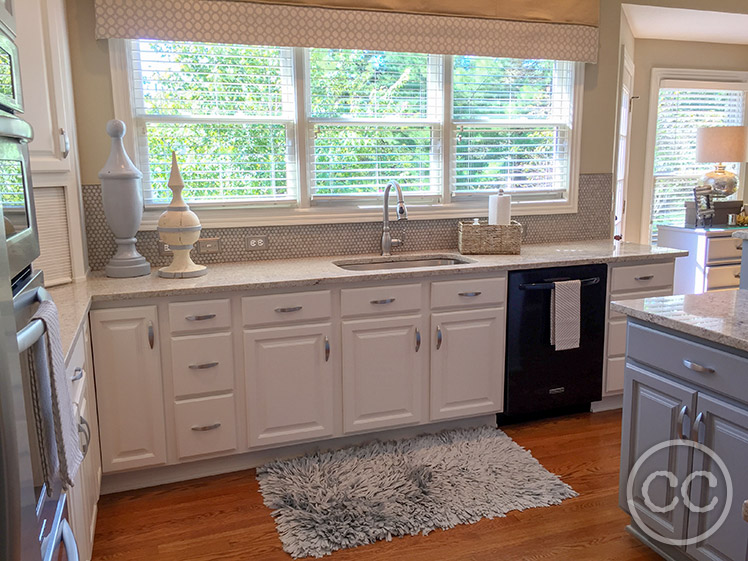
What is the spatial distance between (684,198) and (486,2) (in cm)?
290

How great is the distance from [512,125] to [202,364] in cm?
231

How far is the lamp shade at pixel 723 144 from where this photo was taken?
477 centimetres

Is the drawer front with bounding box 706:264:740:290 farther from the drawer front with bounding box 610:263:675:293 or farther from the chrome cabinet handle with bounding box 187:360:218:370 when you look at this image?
the chrome cabinet handle with bounding box 187:360:218:370

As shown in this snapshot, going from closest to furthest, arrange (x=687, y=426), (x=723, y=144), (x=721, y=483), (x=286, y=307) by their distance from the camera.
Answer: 1. (x=721, y=483)
2. (x=687, y=426)
3. (x=286, y=307)
4. (x=723, y=144)

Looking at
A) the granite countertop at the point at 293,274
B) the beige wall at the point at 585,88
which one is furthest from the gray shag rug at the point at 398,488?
the beige wall at the point at 585,88

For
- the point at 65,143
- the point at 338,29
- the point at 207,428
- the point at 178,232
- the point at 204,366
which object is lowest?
the point at 207,428

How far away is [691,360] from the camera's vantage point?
Result: 190 centimetres

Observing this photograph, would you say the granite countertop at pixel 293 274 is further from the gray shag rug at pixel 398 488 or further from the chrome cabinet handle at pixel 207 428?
the gray shag rug at pixel 398 488

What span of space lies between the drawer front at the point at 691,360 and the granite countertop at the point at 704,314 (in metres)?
0.05

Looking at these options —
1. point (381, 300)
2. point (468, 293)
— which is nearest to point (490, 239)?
point (468, 293)

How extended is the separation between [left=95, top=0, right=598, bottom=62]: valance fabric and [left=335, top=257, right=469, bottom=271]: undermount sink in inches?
44.3

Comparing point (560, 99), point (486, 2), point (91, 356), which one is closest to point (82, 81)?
point (91, 356)

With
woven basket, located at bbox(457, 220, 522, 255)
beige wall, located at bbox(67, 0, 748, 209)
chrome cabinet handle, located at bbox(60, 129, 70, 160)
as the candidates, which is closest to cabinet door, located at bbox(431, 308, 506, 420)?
woven basket, located at bbox(457, 220, 522, 255)

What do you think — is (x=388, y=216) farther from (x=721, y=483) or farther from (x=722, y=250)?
(x=722, y=250)
